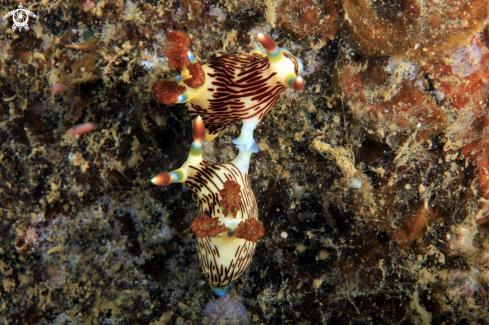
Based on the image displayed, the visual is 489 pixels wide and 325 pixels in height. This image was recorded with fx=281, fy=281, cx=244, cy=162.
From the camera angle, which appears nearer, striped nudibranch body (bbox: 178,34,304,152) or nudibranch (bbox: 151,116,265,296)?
striped nudibranch body (bbox: 178,34,304,152)

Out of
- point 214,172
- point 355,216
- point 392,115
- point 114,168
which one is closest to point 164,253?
point 114,168

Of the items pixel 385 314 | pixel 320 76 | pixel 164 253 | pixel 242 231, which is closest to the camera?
pixel 242 231

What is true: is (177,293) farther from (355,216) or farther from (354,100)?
(354,100)

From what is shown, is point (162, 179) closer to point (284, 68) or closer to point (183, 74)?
point (183, 74)

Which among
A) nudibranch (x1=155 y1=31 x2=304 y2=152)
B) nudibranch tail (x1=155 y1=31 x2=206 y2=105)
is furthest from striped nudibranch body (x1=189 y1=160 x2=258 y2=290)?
nudibranch tail (x1=155 y1=31 x2=206 y2=105)
